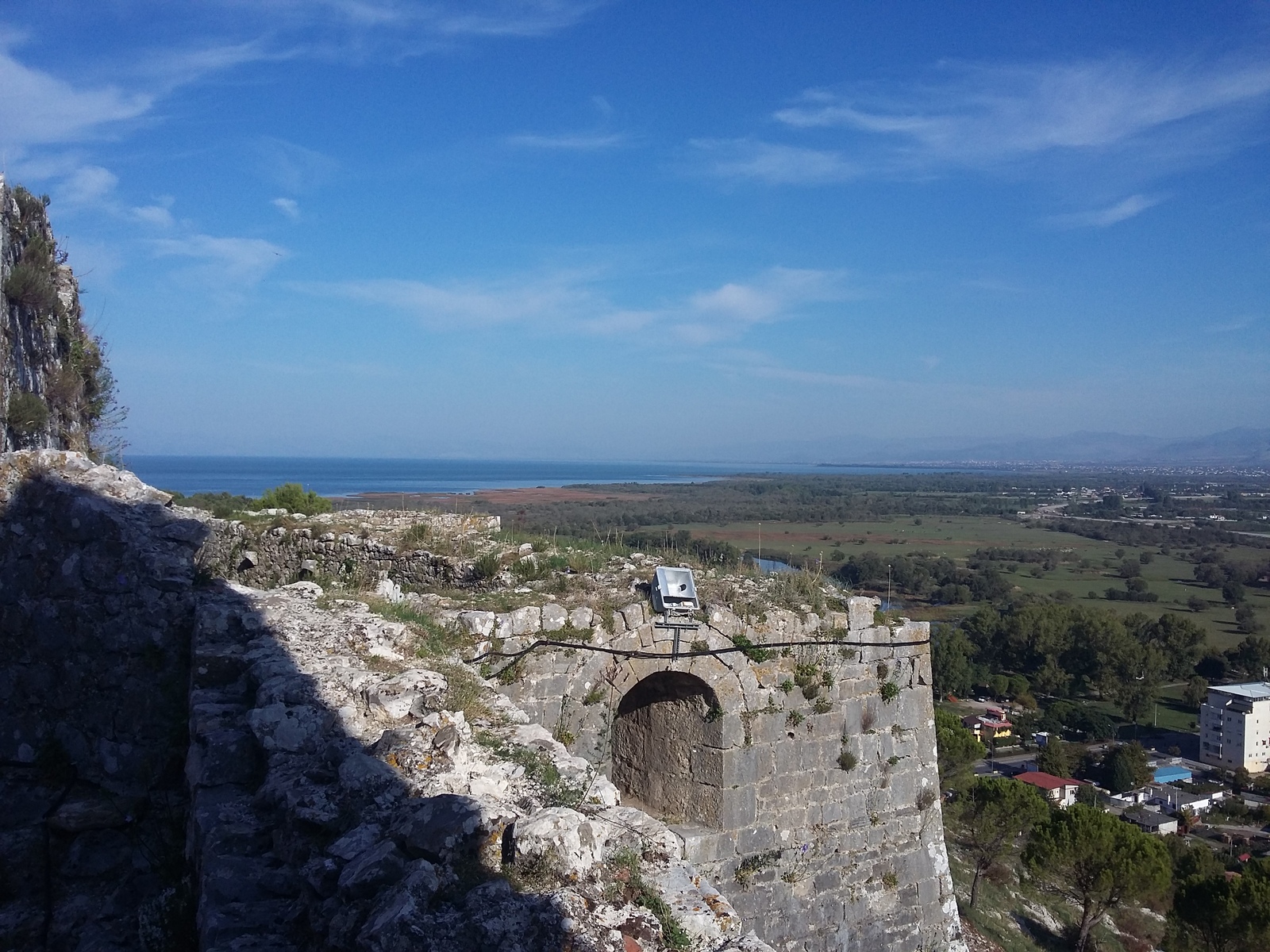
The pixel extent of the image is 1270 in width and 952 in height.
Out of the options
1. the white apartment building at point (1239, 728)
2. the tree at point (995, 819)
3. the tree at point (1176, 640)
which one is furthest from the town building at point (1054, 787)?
the tree at point (1176, 640)

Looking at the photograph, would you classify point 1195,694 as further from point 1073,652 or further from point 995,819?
point 995,819

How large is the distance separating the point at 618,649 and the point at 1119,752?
2689 centimetres

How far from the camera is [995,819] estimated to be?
51.3 ft

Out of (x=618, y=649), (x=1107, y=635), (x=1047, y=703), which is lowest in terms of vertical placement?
(x=1047, y=703)

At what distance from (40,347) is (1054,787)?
25.4m

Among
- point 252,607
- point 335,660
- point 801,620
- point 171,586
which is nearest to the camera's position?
point 335,660

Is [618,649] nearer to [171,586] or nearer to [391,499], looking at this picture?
[171,586]

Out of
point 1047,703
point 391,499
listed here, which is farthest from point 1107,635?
point 391,499

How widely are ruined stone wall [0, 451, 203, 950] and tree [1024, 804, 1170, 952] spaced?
43.1ft

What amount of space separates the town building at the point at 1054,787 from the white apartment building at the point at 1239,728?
9.16m

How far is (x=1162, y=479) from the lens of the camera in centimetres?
15725

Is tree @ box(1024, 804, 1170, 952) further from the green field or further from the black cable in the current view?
the green field

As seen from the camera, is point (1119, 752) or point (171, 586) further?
point (1119, 752)

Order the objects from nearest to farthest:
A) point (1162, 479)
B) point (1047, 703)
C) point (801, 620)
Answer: point (801, 620), point (1047, 703), point (1162, 479)
